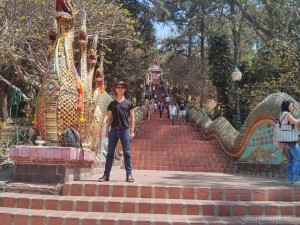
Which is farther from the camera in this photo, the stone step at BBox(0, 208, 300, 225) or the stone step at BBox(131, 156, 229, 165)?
the stone step at BBox(131, 156, 229, 165)

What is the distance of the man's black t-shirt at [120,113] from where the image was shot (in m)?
5.90

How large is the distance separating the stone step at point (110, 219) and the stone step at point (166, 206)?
10cm

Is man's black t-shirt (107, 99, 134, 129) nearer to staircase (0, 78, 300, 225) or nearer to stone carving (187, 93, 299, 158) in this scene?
staircase (0, 78, 300, 225)

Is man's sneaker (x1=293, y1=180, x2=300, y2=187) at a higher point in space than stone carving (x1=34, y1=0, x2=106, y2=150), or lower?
lower

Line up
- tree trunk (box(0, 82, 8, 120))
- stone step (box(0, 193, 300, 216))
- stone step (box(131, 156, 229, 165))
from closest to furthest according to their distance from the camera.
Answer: stone step (box(0, 193, 300, 216)), stone step (box(131, 156, 229, 165)), tree trunk (box(0, 82, 8, 120))

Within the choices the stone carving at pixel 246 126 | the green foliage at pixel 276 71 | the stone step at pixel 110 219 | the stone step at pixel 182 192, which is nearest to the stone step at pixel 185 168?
the stone carving at pixel 246 126

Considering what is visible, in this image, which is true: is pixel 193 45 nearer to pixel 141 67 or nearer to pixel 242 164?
pixel 141 67

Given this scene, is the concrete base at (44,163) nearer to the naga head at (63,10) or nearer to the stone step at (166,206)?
the stone step at (166,206)

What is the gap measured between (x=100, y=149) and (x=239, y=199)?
12.0 feet

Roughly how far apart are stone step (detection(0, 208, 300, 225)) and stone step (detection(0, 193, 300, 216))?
0.10 metres

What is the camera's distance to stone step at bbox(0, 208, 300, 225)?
175 inches

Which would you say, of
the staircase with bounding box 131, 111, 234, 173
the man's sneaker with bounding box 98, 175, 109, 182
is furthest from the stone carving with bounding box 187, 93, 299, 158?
the man's sneaker with bounding box 98, 175, 109, 182

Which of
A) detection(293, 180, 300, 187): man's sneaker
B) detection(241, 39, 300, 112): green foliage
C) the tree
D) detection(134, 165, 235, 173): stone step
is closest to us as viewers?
detection(293, 180, 300, 187): man's sneaker

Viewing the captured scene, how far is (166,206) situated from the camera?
4.89 meters
